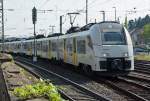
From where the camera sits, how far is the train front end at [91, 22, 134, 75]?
21359 millimetres

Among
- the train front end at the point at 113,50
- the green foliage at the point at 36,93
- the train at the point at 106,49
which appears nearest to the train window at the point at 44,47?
the train at the point at 106,49

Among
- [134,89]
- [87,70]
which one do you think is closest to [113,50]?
[87,70]

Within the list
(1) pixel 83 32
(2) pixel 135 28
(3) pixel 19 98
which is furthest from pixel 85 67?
(2) pixel 135 28

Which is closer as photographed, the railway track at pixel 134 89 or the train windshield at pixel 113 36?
the railway track at pixel 134 89

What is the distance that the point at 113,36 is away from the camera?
71.9ft

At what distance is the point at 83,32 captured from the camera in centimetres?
2430

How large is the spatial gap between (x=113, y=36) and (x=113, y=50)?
85 centimetres

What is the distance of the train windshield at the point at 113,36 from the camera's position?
21.8 meters

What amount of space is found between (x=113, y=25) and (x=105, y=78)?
2.75m

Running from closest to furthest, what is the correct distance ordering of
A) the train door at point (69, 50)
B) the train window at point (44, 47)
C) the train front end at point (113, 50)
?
the train front end at point (113, 50) → the train door at point (69, 50) → the train window at point (44, 47)

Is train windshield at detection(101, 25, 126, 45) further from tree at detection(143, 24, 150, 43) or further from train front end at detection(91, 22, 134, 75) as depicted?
tree at detection(143, 24, 150, 43)

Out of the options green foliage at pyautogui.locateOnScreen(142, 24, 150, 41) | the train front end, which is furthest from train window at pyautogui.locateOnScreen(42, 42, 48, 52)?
green foliage at pyautogui.locateOnScreen(142, 24, 150, 41)

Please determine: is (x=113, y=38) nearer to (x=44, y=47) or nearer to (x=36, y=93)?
(x=36, y=93)

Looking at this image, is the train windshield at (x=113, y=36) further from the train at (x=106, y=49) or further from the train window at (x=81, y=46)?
the train window at (x=81, y=46)
